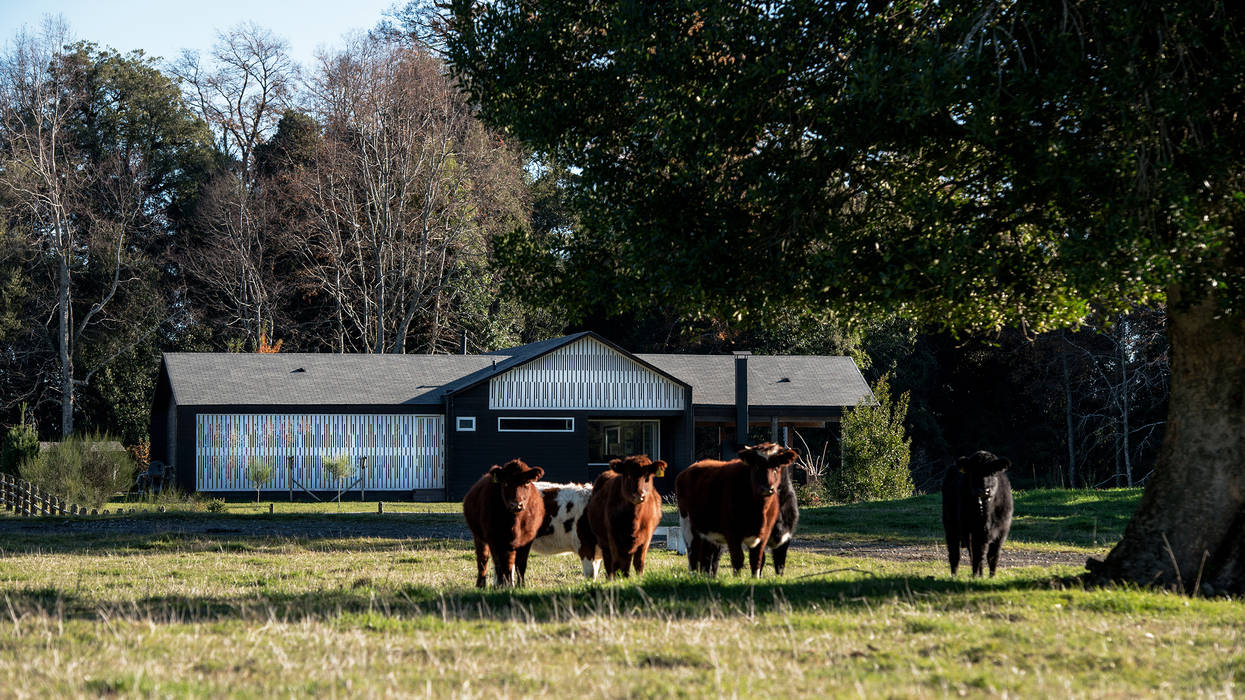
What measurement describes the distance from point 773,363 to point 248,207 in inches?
1005

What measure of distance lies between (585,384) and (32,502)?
1928 cm

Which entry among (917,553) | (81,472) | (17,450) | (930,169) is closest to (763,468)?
(930,169)

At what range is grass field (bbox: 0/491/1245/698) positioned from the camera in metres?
6.52

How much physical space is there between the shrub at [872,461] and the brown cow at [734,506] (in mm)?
20059

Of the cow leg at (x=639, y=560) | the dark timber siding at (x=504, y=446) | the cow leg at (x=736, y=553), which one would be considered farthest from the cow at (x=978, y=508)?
the dark timber siding at (x=504, y=446)

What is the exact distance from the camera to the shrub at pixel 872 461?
3316 centimetres

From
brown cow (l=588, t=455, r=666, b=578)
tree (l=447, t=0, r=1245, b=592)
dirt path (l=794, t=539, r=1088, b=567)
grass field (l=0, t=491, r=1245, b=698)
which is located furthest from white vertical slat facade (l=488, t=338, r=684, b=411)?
brown cow (l=588, t=455, r=666, b=578)

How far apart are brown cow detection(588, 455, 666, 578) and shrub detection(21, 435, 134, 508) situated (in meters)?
20.8

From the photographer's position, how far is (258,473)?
125 feet

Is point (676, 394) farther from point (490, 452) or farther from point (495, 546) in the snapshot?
point (495, 546)

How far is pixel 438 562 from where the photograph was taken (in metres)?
16.2

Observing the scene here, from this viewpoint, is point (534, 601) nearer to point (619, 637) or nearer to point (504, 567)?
point (619, 637)

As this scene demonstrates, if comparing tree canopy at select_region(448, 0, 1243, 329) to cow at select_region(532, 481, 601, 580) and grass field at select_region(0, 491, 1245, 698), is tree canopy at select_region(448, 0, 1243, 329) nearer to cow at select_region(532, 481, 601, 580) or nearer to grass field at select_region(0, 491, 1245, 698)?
cow at select_region(532, 481, 601, 580)

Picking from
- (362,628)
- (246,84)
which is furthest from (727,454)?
(246,84)
